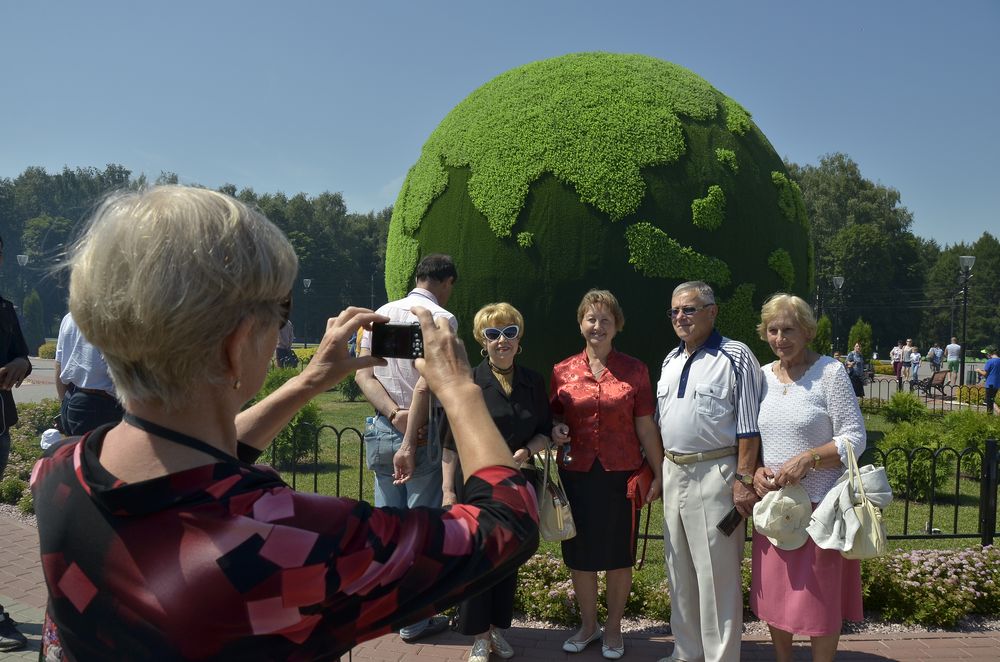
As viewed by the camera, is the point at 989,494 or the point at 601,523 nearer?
the point at 601,523

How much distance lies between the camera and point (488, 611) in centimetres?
409

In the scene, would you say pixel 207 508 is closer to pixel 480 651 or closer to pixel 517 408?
Result: pixel 517 408

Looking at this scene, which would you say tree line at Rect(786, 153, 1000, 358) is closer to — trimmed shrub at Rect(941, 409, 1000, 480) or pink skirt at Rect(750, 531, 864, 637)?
trimmed shrub at Rect(941, 409, 1000, 480)

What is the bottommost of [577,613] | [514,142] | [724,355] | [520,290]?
[577,613]

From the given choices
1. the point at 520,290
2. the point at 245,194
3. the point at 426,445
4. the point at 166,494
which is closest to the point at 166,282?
the point at 166,494

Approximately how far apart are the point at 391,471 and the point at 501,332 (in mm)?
1080

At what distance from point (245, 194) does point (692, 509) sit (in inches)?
2644

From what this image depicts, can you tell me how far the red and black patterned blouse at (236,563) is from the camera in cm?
102

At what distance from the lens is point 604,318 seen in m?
4.26

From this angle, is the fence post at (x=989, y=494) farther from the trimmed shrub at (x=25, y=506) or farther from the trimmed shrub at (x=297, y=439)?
the trimmed shrub at (x=25, y=506)

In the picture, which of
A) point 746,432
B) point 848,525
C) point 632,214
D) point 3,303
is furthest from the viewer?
point 632,214

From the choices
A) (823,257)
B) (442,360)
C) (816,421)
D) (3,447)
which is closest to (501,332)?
(816,421)

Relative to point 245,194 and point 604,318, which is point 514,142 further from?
point 245,194

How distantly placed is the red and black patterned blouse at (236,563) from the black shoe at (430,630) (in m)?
3.44
